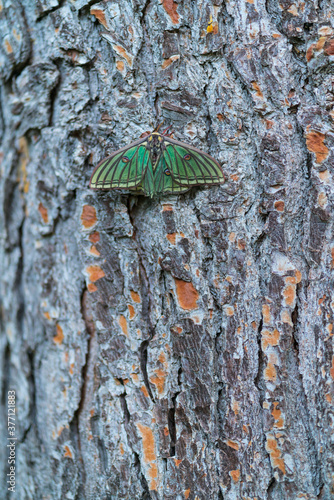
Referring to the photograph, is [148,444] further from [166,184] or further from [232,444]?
[166,184]

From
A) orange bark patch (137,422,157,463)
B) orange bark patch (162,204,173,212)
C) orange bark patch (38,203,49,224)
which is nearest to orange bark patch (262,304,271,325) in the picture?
orange bark patch (162,204,173,212)

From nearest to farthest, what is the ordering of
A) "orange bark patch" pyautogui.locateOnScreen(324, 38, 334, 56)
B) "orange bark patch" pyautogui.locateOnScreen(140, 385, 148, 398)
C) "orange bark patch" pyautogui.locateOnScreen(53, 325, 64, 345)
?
"orange bark patch" pyautogui.locateOnScreen(324, 38, 334, 56), "orange bark patch" pyautogui.locateOnScreen(140, 385, 148, 398), "orange bark patch" pyautogui.locateOnScreen(53, 325, 64, 345)

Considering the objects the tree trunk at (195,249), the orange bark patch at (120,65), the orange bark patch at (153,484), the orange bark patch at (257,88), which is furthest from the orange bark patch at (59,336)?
the orange bark patch at (257,88)

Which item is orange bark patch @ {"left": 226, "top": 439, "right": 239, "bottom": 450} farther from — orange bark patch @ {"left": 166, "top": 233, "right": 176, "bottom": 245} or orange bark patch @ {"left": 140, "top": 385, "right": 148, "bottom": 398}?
orange bark patch @ {"left": 166, "top": 233, "right": 176, "bottom": 245}

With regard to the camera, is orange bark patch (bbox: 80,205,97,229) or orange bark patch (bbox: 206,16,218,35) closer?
orange bark patch (bbox: 206,16,218,35)

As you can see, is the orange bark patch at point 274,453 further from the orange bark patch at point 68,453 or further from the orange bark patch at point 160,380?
the orange bark patch at point 68,453

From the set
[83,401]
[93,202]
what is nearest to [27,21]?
[93,202]

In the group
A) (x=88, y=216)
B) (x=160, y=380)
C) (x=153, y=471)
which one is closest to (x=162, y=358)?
(x=160, y=380)
